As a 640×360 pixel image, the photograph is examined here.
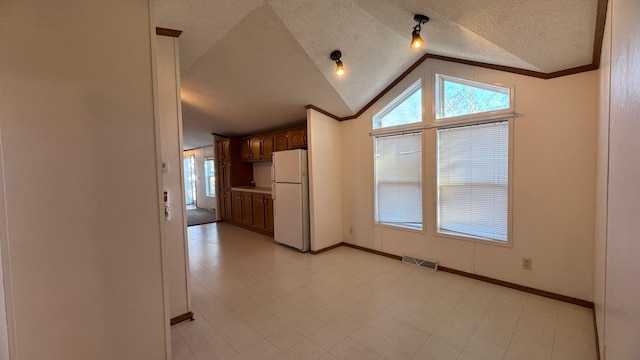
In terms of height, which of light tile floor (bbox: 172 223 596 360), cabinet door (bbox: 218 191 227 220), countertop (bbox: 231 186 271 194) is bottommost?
light tile floor (bbox: 172 223 596 360)

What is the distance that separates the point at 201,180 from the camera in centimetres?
914

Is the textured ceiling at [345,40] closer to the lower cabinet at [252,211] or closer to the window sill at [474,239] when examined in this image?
the window sill at [474,239]

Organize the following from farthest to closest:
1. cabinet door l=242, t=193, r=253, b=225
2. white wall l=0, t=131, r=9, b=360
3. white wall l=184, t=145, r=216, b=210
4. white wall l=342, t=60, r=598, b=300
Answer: white wall l=184, t=145, r=216, b=210
cabinet door l=242, t=193, r=253, b=225
white wall l=342, t=60, r=598, b=300
white wall l=0, t=131, r=9, b=360

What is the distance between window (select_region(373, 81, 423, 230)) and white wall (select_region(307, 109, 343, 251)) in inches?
28.7

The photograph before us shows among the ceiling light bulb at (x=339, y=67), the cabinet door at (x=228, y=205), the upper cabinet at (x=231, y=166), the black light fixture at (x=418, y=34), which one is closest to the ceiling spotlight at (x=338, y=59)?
the ceiling light bulb at (x=339, y=67)

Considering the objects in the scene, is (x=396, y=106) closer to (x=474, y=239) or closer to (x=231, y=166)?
(x=474, y=239)

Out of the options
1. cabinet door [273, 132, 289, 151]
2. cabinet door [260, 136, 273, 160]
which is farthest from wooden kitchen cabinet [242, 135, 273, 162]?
cabinet door [273, 132, 289, 151]

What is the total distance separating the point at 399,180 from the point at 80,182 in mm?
3431

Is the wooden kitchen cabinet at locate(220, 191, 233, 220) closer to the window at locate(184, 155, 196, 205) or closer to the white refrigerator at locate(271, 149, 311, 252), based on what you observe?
the white refrigerator at locate(271, 149, 311, 252)

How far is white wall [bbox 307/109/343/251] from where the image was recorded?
13.1 feet

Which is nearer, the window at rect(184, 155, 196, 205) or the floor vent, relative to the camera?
the floor vent

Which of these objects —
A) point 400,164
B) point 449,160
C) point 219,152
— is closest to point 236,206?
point 219,152

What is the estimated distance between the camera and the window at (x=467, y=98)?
2797mm

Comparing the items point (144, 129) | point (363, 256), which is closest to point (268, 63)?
point (144, 129)
